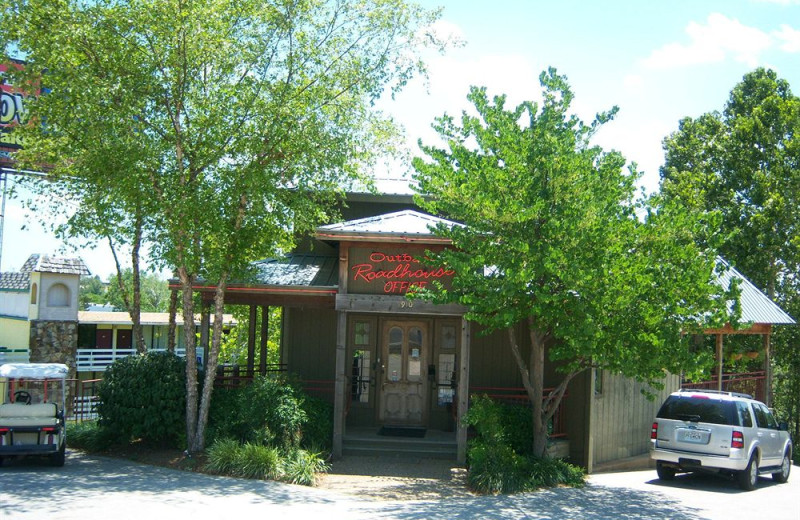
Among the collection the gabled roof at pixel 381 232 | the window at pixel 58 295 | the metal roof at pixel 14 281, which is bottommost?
the window at pixel 58 295

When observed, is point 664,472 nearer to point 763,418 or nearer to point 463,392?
point 763,418

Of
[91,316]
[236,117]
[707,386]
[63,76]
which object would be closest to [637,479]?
[707,386]

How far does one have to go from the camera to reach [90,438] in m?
14.6

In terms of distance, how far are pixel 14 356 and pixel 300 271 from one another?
821cm

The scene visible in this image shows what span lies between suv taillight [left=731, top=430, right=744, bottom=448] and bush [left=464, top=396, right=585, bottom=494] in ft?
8.68

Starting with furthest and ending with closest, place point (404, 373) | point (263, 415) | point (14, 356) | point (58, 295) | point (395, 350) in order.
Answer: point (14, 356), point (58, 295), point (395, 350), point (404, 373), point (263, 415)

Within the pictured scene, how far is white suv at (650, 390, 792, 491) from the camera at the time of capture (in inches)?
513

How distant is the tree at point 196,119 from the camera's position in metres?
12.9

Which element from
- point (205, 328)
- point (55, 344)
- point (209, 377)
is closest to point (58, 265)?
point (55, 344)

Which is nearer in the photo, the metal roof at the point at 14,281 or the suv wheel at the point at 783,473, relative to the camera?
the suv wheel at the point at 783,473

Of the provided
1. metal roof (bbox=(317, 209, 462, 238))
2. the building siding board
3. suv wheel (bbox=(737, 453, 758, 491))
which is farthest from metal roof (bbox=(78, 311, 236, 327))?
suv wheel (bbox=(737, 453, 758, 491))

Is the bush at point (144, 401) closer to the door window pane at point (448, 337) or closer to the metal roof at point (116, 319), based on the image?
the door window pane at point (448, 337)

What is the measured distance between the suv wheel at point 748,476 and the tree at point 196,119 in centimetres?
898

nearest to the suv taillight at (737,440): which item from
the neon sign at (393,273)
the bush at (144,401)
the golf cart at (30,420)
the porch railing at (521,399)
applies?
the porch railing at (521,399)
